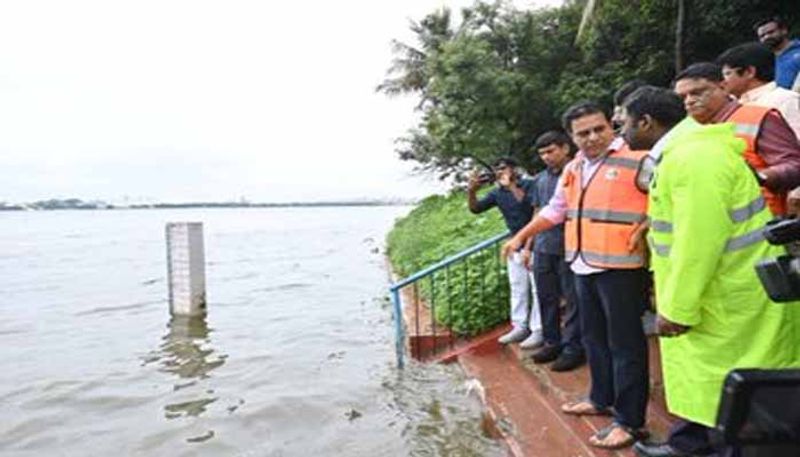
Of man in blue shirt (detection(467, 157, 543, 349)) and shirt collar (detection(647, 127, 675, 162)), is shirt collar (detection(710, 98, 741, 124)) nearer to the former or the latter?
shirt collar (detection(647, 127, 675, 162))

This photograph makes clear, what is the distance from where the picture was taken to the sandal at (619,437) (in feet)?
11.1

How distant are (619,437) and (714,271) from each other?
1.46 metres

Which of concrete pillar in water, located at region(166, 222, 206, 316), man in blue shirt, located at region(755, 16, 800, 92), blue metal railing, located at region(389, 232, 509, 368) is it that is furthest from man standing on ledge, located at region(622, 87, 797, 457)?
concrete pillar in water, located at region(166, 222, 206, 316)

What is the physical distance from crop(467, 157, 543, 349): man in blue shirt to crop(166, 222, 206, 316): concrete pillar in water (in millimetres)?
6233

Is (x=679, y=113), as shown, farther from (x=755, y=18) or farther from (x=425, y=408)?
(x=755, y=18)

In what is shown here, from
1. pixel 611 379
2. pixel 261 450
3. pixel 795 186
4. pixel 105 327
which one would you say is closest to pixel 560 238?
pixel 611 379

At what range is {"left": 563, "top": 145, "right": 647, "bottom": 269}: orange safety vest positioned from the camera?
3297 mm

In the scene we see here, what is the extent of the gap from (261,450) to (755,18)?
11.5 metres

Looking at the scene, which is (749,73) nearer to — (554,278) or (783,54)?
(783,54)

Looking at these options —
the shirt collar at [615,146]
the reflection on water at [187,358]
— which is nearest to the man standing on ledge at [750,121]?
the shirt collar at [615,146]

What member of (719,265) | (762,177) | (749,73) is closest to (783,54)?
(749,73)

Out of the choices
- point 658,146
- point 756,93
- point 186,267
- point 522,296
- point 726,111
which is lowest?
point 186,267

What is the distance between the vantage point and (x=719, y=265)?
230 cm

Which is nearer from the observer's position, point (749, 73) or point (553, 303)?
point (749, 73)
